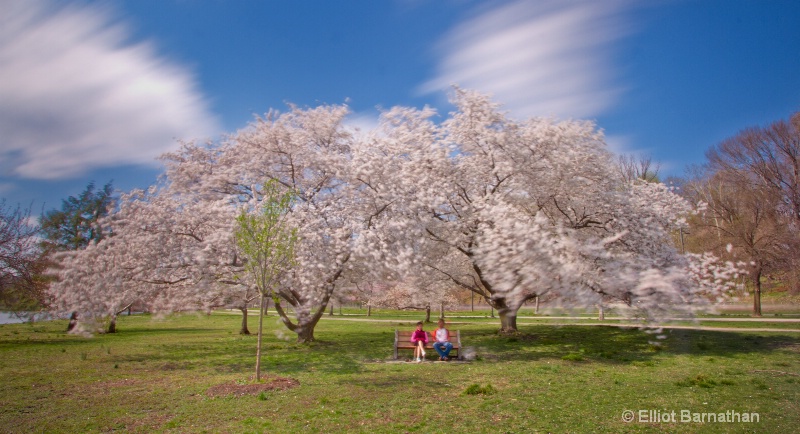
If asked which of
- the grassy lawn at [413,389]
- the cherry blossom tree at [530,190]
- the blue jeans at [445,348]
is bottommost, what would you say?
the grassy lawn at [413,389]

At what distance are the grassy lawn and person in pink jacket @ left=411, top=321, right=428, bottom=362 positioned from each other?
63 cm

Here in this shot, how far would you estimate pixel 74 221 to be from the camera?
27.7 m

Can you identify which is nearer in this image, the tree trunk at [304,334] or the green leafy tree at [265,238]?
the green leafy tree at [265,238]

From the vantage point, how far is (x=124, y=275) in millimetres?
16078

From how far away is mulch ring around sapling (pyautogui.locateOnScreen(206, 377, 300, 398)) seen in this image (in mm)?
9297

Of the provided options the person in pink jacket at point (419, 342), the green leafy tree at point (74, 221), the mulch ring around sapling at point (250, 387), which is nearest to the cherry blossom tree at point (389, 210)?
the person in pink jacket at point (419, 342)

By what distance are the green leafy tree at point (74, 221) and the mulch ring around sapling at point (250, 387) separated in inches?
780

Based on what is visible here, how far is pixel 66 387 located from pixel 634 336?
1860cm

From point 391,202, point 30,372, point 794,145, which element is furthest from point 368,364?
point 794,145

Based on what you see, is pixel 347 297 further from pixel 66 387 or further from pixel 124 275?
pixel 66 387

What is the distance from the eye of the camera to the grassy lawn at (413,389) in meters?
7.26

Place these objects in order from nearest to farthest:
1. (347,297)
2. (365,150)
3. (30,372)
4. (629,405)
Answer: (629,405) < (30,372) < (365,150) < (347,297)

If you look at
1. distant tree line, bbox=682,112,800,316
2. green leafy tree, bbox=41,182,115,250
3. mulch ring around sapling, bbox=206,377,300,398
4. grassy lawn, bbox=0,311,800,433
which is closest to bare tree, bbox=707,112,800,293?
distant tree line, bbox=682,112,800,316

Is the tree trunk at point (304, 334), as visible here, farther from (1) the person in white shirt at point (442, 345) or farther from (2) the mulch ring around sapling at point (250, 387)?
(2) the mulch ring around sapling at point (250, 387)
